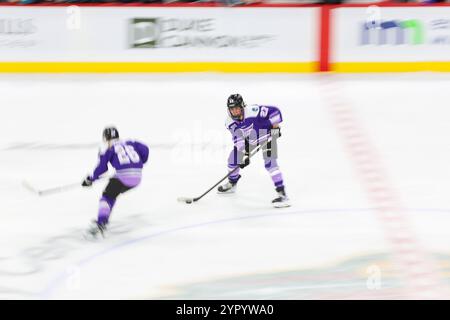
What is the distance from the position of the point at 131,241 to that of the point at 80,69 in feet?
17.5

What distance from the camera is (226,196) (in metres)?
6.66

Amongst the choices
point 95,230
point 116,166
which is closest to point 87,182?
point 116,166

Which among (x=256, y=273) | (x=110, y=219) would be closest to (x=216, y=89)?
(x=110, y=219)

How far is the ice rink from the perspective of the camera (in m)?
5.18

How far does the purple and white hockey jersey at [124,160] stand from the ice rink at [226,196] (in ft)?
1.61

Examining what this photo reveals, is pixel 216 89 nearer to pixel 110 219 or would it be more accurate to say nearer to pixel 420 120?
pixel 420 120

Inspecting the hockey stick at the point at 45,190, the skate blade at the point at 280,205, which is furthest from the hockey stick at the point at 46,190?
the skate blade at the point at 280,205

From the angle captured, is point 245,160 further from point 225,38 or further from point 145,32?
point 145,32

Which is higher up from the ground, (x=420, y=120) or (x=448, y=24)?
(x=448, y=24)

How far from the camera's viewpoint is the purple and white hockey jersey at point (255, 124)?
6.16 m

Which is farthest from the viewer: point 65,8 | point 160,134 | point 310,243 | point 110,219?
point 65,8

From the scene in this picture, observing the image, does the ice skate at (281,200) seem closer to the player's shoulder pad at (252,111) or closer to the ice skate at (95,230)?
the player's shoulder pad at (252,111)

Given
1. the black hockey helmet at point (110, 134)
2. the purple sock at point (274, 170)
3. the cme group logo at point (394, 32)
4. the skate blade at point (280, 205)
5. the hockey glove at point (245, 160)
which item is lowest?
the skate blade at point (280, 205)

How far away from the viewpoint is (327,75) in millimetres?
10422
